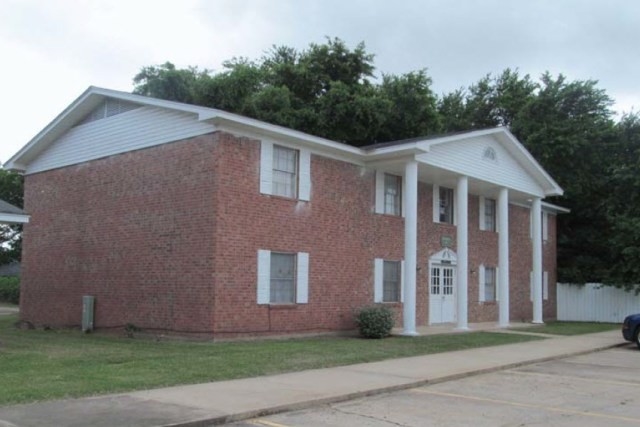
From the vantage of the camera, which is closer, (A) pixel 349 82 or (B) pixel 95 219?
(B) pixel 95 219

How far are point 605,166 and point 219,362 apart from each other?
26568 millimetres

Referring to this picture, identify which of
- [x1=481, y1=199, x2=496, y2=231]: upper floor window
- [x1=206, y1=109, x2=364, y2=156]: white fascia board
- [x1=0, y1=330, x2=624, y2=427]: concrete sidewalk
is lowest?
[x1=0, y1=330, x2=624, y2=427]: concrete sidewalk

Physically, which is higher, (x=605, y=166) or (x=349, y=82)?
(x=349, y=82)

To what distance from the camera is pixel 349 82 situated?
1407 inches

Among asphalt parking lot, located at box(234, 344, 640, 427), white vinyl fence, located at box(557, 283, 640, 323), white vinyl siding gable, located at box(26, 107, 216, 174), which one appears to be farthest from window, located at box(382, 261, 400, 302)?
A: white vinyl fence, located at box(557, 283, 640, 323)

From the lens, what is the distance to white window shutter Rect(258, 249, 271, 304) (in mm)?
16922

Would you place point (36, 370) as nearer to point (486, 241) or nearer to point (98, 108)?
point (98, 108)

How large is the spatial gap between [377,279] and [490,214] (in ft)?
27.6

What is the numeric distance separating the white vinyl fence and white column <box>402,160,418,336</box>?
14967 mm

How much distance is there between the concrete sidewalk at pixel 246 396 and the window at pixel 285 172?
5.99m

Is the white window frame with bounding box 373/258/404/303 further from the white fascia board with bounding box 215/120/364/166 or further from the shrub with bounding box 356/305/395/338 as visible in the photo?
the white fascia board with bounding box 215/120/364/166

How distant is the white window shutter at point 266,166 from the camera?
1719 centimetres

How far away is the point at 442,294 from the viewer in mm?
23953

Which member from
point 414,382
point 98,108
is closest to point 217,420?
point 414,382
